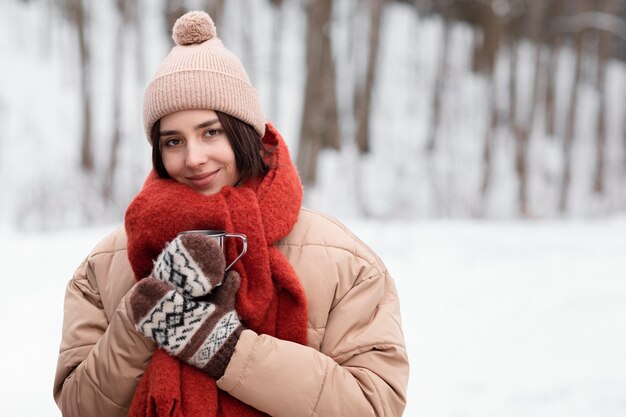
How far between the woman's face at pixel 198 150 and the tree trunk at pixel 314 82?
12334mm

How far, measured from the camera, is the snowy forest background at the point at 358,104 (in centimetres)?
1639

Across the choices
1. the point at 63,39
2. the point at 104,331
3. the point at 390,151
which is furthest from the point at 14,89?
the point at 104,331

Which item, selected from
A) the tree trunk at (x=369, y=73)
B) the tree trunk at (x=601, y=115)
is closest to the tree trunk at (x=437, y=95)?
the tree trunk at (x=369, y=73)

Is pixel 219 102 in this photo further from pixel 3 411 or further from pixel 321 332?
pixel 3 411

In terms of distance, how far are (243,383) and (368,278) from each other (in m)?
0.48

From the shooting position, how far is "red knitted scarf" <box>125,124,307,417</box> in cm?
177

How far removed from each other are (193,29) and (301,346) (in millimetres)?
982

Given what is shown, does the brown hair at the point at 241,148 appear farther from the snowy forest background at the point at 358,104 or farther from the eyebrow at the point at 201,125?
the snowy forest background at the point at 358,104

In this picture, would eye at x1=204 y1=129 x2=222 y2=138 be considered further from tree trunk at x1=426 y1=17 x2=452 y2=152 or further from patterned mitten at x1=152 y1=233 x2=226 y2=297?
tree trunk at x1=426 y1=17 x2=452 y2=152

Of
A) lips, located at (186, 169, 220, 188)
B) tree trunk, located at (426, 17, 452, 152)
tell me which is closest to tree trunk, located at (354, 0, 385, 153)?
tree trunk, located at (426, 17, 452, 152)

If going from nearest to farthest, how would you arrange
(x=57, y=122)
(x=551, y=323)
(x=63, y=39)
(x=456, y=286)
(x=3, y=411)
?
(x=3, y=411) < (x=551, y=323) < (x=456, y=286) < (x=57, y=122) < (x=63, y=39)

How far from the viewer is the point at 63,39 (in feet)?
79.0

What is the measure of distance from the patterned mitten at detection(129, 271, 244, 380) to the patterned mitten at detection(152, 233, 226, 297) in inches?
1.2

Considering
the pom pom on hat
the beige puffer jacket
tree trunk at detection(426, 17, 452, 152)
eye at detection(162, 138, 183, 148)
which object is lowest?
the beige puffer jacket
